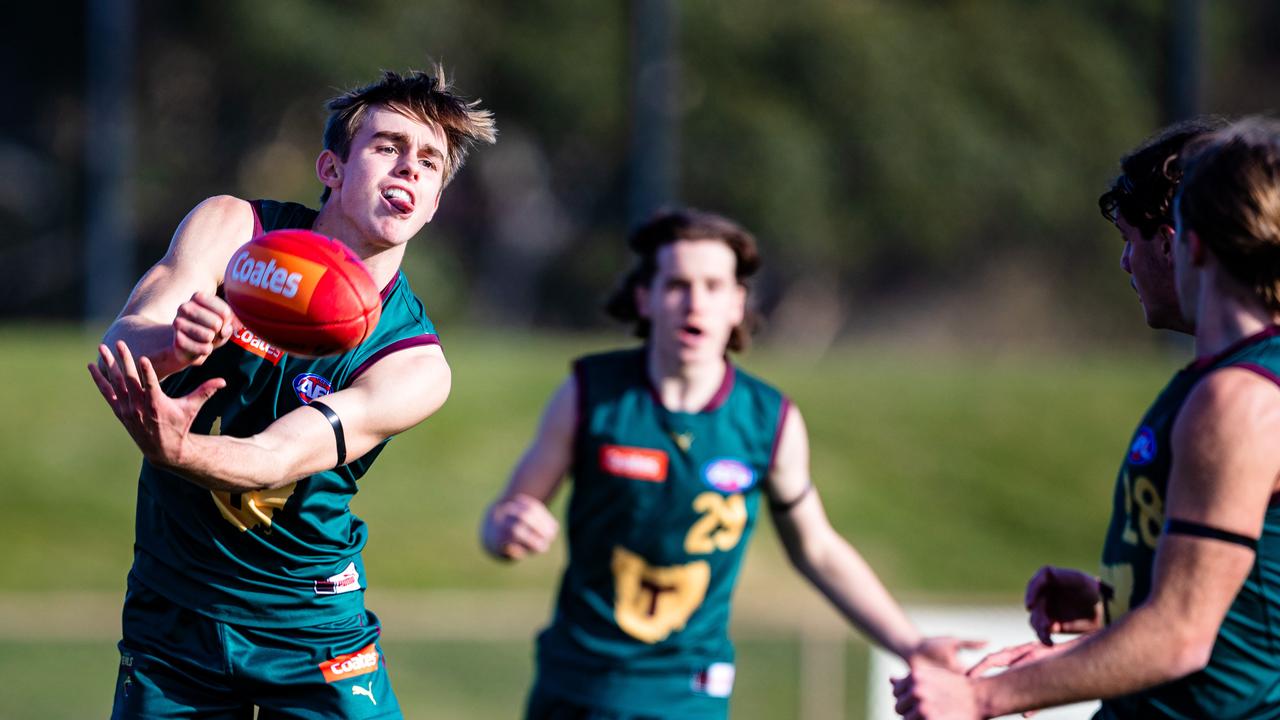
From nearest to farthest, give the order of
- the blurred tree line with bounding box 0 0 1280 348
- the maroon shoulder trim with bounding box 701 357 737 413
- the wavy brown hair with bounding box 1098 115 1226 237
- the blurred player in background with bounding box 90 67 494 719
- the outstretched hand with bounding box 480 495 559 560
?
the wavy brown hair with bounding box 1098 115 1226 237, the blurred player in background with bounding box 90 67 494 719, the outstretched hand with bounding box 480 495 559 560, the maroon shoulder trim with bounding box 701 357 737 413, the blurred tree line with bounding box 0 0 1280 348

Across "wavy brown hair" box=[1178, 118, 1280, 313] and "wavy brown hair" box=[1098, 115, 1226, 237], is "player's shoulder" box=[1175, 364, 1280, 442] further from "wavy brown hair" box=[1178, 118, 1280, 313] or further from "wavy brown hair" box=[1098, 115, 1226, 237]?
"wavy brown hair" box=[1098, 115, 1226, 237]

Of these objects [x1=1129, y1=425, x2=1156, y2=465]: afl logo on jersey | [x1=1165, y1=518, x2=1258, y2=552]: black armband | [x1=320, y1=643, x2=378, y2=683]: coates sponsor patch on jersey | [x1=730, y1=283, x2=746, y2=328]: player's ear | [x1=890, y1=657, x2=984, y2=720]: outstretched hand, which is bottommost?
[x1=890, y1=657, x2=984, y2=720]: outstretched hand

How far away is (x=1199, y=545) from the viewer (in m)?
2.49

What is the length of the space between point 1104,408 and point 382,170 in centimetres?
1120

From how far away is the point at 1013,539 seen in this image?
38.4 feet

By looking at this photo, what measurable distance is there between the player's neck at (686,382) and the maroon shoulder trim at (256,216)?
160 centimetres

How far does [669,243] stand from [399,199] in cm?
156

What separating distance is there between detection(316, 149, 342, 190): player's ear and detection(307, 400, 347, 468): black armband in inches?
21.9

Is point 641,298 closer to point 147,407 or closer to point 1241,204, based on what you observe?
point 147,407

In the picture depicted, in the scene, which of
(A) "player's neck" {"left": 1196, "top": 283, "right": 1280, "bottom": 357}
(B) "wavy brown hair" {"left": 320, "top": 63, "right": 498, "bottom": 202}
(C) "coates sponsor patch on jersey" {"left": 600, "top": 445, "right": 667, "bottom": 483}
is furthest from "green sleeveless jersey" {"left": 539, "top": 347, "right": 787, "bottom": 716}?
(A) "player's neck" {"left": 1196, "top": 283, "right": 1280, "bottom": 357}

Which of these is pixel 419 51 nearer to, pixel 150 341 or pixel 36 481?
pixel 36 481

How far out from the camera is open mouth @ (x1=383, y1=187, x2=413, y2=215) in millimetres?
3195

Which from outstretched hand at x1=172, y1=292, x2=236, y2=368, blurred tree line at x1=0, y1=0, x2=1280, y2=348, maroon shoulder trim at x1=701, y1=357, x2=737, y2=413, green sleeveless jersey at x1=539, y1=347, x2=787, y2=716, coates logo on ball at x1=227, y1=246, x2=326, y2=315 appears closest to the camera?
outstretched hand at x1=172, y1=292, x2=236, y2=368

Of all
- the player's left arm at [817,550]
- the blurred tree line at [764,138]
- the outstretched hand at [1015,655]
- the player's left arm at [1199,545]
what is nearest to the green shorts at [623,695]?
the player's left arm at [817,550]
